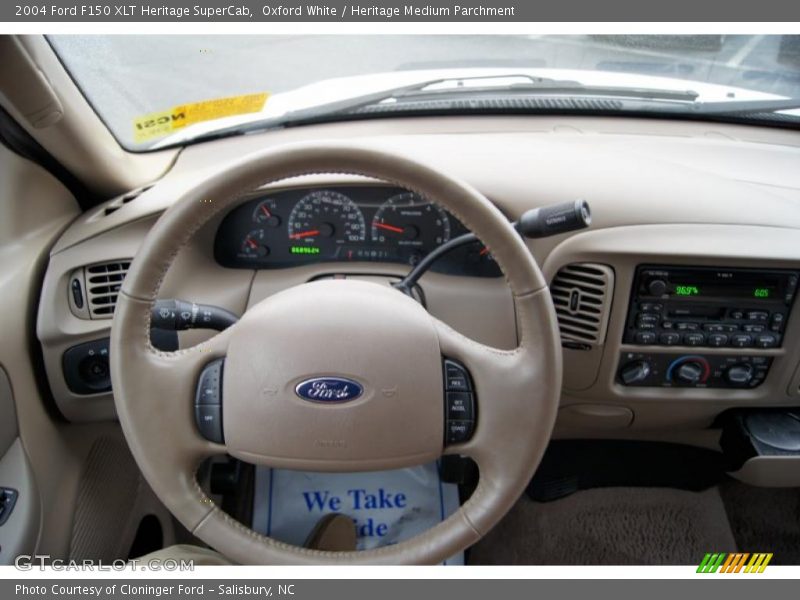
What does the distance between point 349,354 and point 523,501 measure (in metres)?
Answer: 1.24

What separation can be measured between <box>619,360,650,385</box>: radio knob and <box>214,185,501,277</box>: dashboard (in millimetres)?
371

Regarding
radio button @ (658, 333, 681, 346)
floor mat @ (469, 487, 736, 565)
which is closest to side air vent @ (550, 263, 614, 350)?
radio button @ (658, 333, 681, 346)

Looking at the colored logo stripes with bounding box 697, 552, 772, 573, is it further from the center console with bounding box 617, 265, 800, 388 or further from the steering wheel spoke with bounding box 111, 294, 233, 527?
the steering wheel spoke with bounding box 111, 294, 233, 527

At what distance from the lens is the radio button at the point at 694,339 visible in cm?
127

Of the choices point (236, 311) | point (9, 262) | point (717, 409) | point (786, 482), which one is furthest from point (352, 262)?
point (786, 482)

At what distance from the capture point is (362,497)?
1703 mm

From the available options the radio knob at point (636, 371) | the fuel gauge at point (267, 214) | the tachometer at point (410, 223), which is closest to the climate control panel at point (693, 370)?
the radio knob at point (636, 371)

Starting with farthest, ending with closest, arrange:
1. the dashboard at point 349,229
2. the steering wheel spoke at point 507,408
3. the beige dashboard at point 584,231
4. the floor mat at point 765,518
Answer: the floor mat at point 765,518, the dashboard at point 349,229, the beige dashboard at point 584,231, the steering wheel spoke at point 507,408

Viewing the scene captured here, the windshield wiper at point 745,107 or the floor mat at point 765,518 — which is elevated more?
the windshield wiper at point 745,107

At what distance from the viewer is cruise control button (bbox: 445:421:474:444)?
892mm

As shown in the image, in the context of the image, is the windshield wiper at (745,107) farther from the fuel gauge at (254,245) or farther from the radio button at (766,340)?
the fuel gauge at (254,245)

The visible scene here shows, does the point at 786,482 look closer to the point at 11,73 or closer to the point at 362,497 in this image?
the point at 362,497

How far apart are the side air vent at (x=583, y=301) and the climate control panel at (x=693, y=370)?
0.10 metres

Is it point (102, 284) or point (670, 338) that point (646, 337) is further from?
point (102, 284)
